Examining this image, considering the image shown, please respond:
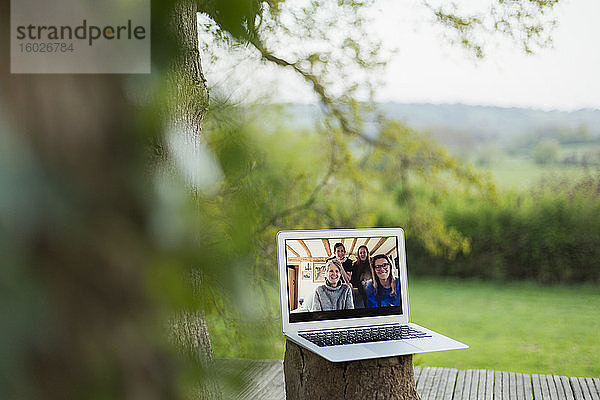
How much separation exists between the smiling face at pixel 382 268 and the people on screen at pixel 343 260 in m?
0.08

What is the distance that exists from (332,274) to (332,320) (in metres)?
0.12

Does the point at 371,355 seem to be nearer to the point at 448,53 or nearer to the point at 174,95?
the point at 174,95

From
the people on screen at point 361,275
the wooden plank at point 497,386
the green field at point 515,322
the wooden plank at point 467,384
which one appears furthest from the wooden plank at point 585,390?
the green field at point 515,322

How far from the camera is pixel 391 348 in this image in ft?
4.71

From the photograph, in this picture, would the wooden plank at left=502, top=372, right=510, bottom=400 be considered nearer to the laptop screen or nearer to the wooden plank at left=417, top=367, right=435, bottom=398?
the wooden plank at left=417, top=367, right=435, bottom=398

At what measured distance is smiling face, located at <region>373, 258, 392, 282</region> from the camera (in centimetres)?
167

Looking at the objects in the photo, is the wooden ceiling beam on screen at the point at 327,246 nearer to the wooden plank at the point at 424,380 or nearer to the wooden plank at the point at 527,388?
the wooden plank at the point at 424,380

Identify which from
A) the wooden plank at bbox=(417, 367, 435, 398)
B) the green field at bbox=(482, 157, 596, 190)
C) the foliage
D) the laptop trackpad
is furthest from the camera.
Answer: the green field at bbox=(482, 157, 596, 190)

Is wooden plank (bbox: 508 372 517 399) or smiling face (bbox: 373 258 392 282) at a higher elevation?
smiling face (bbox: 373 258 392 282)

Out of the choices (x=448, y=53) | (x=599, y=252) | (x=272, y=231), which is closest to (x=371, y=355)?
(x=272, y=231)

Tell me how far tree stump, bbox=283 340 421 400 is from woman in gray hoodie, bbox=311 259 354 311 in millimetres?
129

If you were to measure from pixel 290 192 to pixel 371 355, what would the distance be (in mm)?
2374

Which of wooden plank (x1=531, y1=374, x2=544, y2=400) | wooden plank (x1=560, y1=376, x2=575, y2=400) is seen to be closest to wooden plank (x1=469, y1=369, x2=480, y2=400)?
wooden plank (x1=531, y1=374, x2=544, y2=400)

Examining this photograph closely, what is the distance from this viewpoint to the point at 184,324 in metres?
0.18
